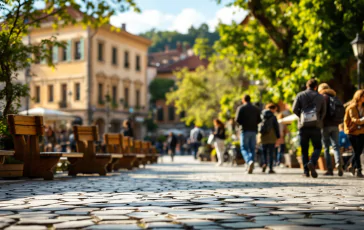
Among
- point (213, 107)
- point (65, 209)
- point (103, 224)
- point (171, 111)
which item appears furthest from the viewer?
point (171, 111)

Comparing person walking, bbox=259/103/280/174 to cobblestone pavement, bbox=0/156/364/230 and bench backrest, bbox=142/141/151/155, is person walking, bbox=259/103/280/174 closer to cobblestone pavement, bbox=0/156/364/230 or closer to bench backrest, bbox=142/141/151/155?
cobblestone pavement, bbox=0/156/364/230

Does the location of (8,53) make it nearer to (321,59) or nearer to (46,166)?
(46,166)

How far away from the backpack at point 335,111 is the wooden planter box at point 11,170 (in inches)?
252

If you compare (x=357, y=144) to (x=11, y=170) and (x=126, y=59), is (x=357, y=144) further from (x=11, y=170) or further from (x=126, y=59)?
(x=126, y=59)

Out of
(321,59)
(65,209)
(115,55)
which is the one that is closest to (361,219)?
(65,209)

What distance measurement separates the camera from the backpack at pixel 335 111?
13.1 m

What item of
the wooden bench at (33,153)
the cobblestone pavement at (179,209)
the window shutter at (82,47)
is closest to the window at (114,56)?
the window shutter at (82,47)

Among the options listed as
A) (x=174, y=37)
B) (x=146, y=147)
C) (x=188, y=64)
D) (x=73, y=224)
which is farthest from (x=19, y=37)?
(x=174, y=37)

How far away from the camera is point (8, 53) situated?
12.5 meters

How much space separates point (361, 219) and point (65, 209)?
2735 millimetres

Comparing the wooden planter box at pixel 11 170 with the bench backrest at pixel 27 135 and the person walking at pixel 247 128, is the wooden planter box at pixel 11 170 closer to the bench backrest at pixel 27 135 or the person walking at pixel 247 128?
the bench backrest at pixel 27 135

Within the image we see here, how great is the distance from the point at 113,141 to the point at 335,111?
6930 mm

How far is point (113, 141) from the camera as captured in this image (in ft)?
57.8

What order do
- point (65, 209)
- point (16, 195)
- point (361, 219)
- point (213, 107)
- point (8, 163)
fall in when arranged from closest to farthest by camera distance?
point (361, 219) → point (65, 209) → point (16, 195) → point (8, 163) → point (213, 107)
